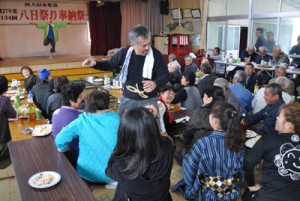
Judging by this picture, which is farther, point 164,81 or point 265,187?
point 164,81

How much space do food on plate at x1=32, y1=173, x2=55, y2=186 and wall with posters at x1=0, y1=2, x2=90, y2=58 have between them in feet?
33.0

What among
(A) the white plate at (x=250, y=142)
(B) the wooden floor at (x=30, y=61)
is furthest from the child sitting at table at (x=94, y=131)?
(B) the wooden floor at (x=30, y=61)

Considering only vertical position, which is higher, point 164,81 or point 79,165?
point 164,81

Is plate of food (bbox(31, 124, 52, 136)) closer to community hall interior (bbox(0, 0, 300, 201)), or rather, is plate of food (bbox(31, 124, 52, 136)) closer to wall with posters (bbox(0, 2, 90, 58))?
community hall interior (bbox(0, 0, 300, 201))

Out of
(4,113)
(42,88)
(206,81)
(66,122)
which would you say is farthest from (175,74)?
(66,122)

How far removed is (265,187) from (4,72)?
8391 millimetres

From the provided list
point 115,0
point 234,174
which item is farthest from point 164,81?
point 115,0

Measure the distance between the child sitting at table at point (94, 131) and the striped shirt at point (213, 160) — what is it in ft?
2.12

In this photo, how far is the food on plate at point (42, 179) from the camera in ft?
5.56

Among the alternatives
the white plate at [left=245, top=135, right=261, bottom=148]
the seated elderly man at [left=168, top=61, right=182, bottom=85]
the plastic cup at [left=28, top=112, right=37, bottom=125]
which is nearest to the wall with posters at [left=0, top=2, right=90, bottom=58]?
the seated elderly man at [left=168, top=61, right=182, bottom=85]

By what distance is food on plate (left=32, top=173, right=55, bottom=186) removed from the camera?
1694 millimetres

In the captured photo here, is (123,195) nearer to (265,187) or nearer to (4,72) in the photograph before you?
(265,187)

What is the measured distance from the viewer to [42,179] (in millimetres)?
1726

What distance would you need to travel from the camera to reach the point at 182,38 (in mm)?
9258
